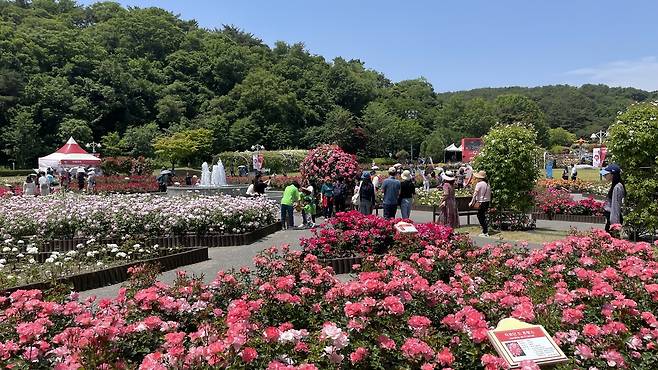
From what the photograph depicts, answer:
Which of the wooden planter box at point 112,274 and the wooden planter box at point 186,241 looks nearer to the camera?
the wooden planter box at point 112,274

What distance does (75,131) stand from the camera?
2195 inches

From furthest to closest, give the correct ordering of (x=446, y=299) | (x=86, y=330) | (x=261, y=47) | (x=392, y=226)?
(x=261, y=47) → (x=392, y=226) → (x=446, y=299) → (x=86, y=330)

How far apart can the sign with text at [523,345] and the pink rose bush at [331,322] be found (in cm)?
7

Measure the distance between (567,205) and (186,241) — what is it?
1059cm

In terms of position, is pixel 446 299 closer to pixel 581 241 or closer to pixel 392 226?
pixel 581 241

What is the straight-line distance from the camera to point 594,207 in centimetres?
1491

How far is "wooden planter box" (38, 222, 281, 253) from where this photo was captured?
10250 millimetres

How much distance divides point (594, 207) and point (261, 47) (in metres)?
89.7

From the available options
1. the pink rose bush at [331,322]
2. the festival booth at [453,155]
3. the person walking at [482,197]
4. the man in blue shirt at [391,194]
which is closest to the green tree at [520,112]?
the festival booth at [453,155]

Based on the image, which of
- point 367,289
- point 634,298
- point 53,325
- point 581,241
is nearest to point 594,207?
point 581,241

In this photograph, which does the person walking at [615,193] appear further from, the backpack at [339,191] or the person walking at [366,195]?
the backpack at [339,191]

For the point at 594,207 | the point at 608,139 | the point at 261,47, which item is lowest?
the point at 594,207

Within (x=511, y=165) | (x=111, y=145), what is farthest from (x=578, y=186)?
(x=111, y=145)

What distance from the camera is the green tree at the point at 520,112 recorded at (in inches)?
3273
